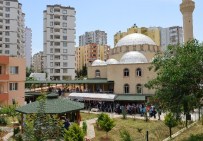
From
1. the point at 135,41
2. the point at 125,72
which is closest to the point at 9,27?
the point at 135,41

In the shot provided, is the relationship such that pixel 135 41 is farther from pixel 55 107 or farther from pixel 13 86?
pixel 55 107

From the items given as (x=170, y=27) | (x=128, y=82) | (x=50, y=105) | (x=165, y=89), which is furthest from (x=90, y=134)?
(x=170, y=27)

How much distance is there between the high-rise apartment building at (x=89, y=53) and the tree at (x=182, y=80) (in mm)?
77345

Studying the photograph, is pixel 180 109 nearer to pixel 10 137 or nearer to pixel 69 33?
pixel 10 137

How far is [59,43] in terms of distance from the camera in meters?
71.1

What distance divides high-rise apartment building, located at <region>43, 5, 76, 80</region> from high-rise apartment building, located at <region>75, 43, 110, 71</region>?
22432mm

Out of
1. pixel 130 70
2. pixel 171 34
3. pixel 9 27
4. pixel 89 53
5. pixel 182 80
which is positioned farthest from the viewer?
pixel 171 34

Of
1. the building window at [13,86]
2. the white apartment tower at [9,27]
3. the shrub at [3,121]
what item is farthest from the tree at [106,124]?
the white apartment tower at [9,27]

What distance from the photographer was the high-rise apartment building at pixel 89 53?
9538cm

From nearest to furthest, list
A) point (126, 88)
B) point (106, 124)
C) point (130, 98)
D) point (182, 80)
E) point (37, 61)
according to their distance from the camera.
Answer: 1. point (182, 80)
2. point (106, 124)
3. point (130, 98)
4. point (126, 88)
5. point (37, 61)

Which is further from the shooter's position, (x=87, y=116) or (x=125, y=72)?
(x=125, y=72)

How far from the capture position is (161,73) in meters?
16.9

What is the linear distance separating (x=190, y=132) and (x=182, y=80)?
5042mm

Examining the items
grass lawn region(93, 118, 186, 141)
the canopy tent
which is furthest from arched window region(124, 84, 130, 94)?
grass lawn region(93, 118, 186, 141)
